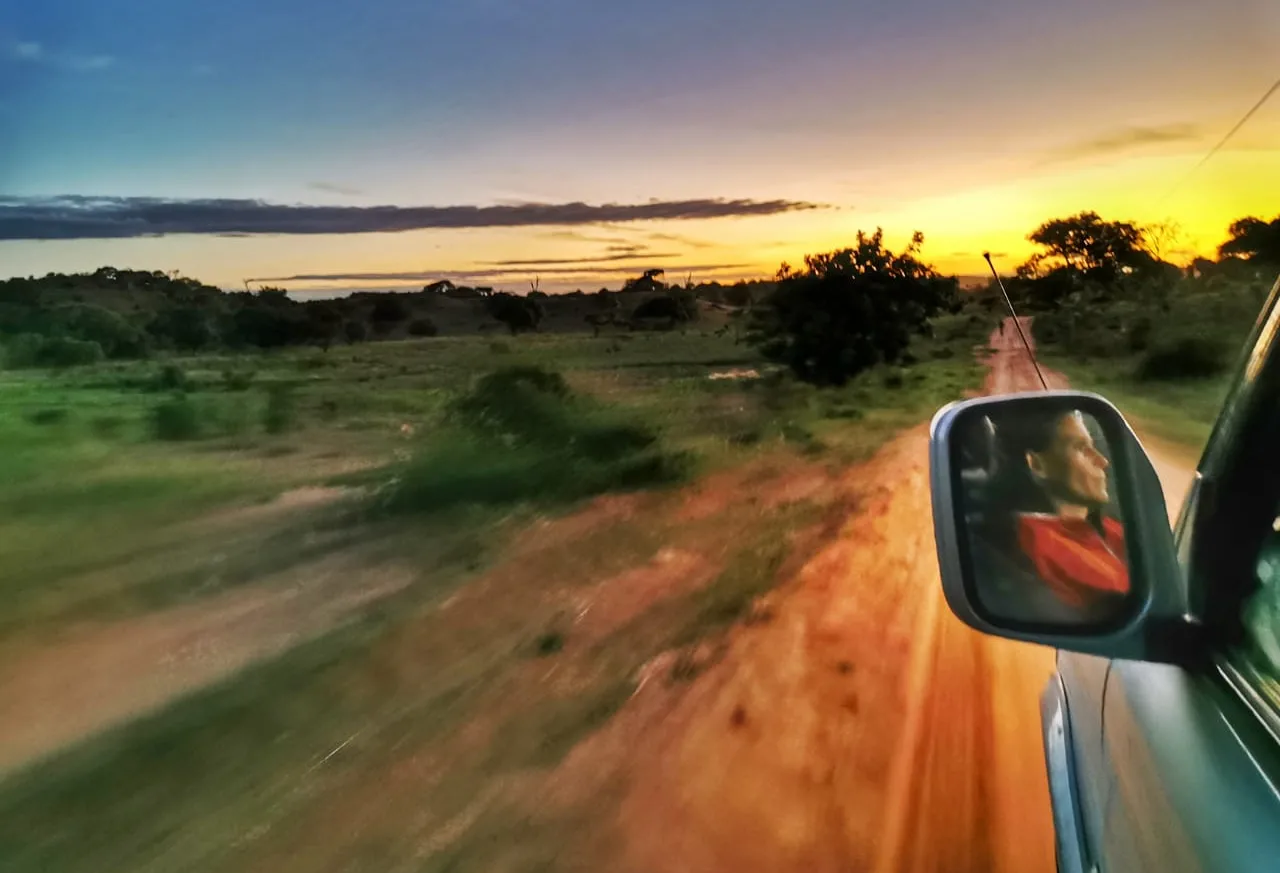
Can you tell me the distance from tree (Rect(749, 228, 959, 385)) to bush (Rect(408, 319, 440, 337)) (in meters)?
1.96

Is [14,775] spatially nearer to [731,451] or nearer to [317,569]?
[317,569]

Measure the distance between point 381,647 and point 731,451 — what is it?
2.78 m

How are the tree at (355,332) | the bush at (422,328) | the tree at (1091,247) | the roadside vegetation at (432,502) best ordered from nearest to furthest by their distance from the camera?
the tree at (1091,247)
the roadside vegetation at (432,502)
the tree at (355,332)
the bush at (422,328)

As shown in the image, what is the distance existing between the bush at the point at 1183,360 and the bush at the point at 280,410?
158 inches

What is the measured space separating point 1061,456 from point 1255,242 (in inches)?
16.6

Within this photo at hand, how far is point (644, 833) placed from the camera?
2.89 m

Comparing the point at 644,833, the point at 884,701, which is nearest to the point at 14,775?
the point at 644,833

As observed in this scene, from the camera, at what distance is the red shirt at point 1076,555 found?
130cm

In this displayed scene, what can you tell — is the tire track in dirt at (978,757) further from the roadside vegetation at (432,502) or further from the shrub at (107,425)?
the shrub at (107,425)

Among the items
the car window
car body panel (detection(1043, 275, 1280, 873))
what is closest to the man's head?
car body panel (detection(1043, 275, 1280, 873))

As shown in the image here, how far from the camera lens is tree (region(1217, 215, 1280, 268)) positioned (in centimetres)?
144

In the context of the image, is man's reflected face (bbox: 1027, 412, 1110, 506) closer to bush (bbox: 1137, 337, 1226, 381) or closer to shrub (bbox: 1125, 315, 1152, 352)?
bush (bbox: 1137, 337, 1226, 381)

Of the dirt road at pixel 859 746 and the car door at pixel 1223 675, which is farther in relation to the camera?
the dirt road at pixel 859 746

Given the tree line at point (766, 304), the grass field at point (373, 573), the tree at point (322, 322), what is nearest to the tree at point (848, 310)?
the tree line at point (766, 304)
